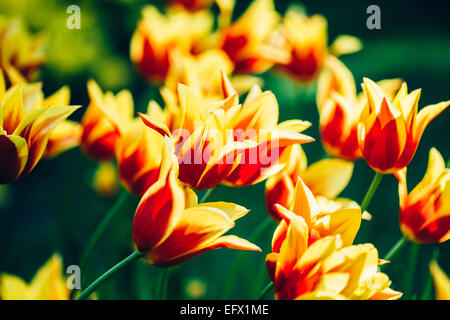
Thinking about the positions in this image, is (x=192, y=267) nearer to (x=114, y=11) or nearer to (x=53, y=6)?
(x=53, y=6)

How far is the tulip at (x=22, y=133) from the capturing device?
375mm

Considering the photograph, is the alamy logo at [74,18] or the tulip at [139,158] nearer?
the tulip at [139,158]

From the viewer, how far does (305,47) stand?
805mm

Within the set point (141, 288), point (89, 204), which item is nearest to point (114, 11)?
point (89, 204)

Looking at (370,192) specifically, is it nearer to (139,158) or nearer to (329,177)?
(329,177)

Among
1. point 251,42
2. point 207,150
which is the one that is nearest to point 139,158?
Result: point 207,150

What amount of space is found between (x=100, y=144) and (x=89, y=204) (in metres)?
0.37

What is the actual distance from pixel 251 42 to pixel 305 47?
11cm

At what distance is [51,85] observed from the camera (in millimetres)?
1437

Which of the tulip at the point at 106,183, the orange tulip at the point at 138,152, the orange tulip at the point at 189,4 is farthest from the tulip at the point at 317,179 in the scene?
the orange tulip at the point at 189,4

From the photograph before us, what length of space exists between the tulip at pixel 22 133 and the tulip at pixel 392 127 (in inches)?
9.5

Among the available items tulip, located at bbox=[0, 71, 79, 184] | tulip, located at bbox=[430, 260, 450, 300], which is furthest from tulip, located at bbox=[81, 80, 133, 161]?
tulip, located at bbox=[430, 260, 450, 300]

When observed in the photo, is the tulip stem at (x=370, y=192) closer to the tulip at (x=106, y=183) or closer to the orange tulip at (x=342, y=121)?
the orange tulip at (x=342, y=121)

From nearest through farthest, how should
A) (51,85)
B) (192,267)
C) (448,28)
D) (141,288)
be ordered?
(141,288) < (192,267) < (51,85) < (448,28)
